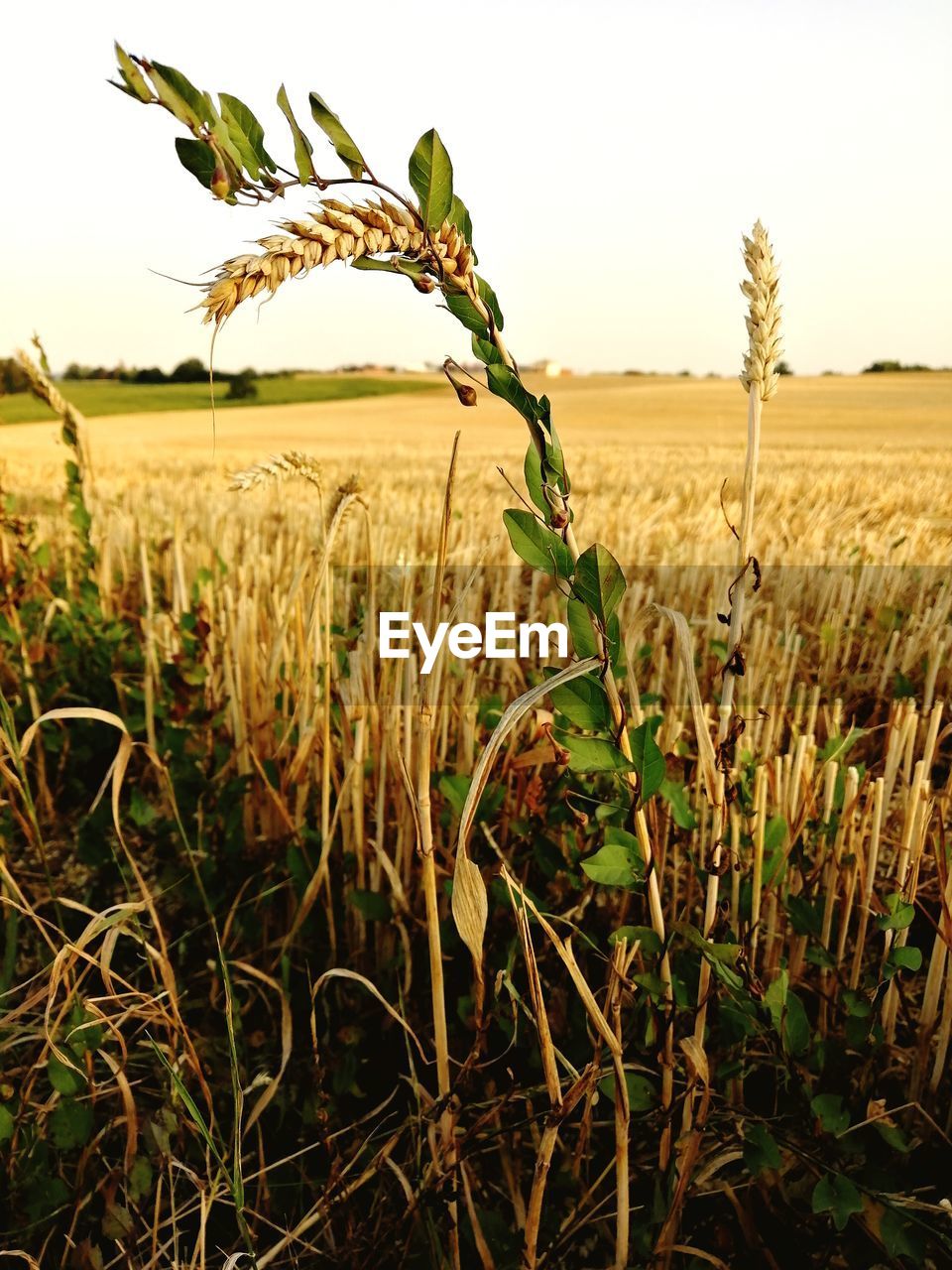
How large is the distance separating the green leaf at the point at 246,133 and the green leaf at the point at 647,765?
588mm

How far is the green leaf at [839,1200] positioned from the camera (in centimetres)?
99

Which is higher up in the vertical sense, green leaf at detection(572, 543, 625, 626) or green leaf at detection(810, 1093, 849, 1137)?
green leaf at detection(572, 543, 625, 626)

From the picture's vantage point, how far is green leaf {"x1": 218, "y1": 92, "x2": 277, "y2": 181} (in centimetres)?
62

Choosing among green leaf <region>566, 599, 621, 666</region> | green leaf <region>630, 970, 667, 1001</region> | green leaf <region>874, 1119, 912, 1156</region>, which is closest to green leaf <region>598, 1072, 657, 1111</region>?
green leaf <region>630, 970, 667, 1001</region>

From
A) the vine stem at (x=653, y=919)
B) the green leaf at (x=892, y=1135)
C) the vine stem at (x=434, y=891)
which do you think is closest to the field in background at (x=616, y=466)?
the vine stem at (x=434, y=891)

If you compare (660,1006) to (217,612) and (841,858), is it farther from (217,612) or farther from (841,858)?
(217,612)

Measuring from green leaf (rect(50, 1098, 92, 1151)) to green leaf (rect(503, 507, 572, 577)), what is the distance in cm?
93

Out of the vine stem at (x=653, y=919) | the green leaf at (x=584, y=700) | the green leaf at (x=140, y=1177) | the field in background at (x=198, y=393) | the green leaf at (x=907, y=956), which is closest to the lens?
the vine stem at (x=653, y=919)

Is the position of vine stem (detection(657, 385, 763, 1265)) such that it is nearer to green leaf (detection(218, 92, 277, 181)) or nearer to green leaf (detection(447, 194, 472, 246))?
green leaf (detection(447, 194, 472, 246))

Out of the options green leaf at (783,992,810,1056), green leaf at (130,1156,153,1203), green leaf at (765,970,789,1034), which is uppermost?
green leaf at (765,970,789,1034)

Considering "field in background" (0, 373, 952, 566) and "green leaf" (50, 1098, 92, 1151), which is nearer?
"green leaf" (50, 1098, 92, 1151)

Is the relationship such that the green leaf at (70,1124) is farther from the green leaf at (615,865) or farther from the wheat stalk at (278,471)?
the wheat stalk at (278,471)

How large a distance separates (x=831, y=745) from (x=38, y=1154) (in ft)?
4.17

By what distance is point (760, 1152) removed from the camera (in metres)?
1.04
